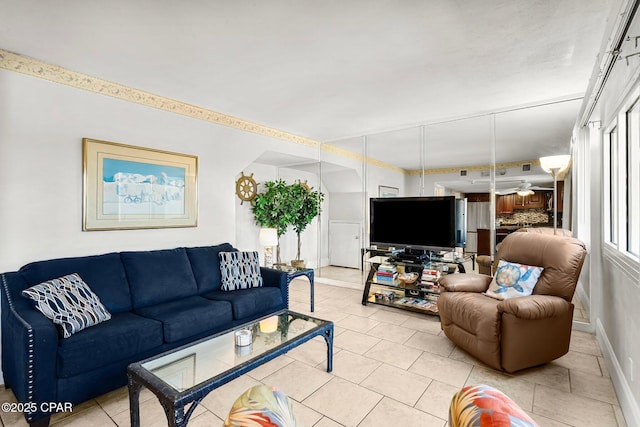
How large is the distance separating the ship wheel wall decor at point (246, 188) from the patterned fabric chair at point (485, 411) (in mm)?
4543

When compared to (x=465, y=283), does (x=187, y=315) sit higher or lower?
lower

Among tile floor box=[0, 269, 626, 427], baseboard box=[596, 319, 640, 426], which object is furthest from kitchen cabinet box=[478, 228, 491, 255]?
baseboard box=[596, 319, 640, 426]

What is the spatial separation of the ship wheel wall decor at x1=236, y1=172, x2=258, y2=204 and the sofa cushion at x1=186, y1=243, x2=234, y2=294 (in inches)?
68.2

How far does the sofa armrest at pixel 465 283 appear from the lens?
302 centimetres

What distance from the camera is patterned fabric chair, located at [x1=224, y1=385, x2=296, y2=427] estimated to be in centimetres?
84

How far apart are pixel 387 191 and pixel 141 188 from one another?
3235mm

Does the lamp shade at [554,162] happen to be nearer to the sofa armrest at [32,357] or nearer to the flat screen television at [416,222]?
the flat screen television at [416,222]

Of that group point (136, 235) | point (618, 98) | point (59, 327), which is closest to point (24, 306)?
point (59, 327)

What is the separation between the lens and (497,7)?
1.92 metres

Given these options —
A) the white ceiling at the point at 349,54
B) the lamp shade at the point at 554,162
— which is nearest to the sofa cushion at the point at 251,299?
the white ceiling at the point at 349,54

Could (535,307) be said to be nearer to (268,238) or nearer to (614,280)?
(614,280)

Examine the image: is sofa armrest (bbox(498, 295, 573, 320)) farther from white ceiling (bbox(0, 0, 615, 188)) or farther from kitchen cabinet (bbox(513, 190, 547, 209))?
white ceiling (bbox(0, 0, 615, 188))

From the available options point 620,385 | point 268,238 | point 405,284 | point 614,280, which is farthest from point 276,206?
point 620,385

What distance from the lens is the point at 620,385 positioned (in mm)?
2043
